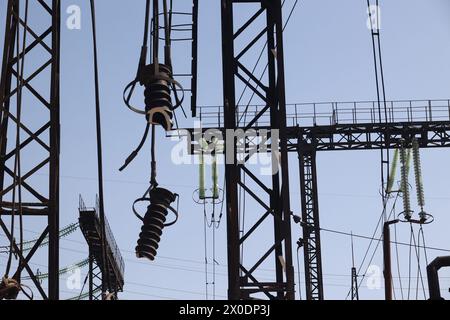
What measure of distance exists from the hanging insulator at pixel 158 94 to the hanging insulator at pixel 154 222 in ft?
2.92

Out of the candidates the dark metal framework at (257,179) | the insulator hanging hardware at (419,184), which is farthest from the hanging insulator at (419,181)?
the dark metal framework at (257,179)

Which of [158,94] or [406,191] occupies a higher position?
[406,191]

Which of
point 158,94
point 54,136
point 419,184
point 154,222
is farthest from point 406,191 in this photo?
point 158,94

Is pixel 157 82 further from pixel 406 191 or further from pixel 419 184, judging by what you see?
pixel 419 184

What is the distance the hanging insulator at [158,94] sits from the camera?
9016 millimetres

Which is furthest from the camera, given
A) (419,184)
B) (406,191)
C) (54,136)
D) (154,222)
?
(419,184)

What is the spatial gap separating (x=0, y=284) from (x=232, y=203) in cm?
345

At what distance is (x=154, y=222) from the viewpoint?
974 cm

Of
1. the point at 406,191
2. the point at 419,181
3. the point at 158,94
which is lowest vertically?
the point at 158,94

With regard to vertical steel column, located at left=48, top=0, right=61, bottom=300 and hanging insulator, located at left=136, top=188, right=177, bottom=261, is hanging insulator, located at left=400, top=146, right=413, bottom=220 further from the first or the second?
hanging insulator, located at left=136, top=188, right=177, bottom=261

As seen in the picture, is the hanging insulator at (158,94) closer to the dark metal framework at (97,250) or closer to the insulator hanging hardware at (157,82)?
the insulator hanging hardware at (157,82)

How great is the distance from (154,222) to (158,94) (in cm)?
144
